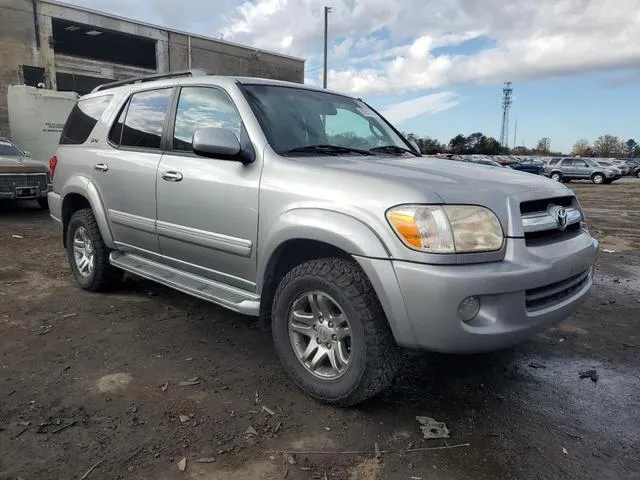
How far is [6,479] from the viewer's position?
7.39 ft

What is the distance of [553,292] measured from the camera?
278 cm

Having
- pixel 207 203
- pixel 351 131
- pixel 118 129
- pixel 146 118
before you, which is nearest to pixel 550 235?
pixel 351 131

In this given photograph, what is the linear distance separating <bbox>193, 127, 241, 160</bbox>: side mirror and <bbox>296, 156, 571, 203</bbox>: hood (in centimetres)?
42

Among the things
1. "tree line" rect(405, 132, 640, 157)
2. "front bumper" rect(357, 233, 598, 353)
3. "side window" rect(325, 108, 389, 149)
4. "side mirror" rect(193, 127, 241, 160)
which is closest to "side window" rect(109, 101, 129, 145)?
"side mirror" rect(193, 127, 241, 160)

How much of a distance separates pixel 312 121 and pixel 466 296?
5.99 ft

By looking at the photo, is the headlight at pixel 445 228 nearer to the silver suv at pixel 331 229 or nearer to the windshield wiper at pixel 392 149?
the silver suv at pixel 331 229

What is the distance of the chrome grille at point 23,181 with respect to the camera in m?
10.1

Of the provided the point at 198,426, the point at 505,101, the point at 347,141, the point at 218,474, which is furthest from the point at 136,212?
the point at 505,101

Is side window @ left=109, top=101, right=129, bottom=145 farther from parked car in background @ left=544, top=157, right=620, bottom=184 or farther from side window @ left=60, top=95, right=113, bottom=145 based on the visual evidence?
parked car in background @ left=544, top=157, right=620, bottom=184

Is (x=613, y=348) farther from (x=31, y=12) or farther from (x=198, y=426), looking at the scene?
(x=31, y=12)

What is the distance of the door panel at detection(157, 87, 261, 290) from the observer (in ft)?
10.7

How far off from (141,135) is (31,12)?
24959 millimetres

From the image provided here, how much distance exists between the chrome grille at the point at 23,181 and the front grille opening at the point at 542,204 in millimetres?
10306

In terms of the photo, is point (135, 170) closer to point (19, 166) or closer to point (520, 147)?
point (19, 166)
